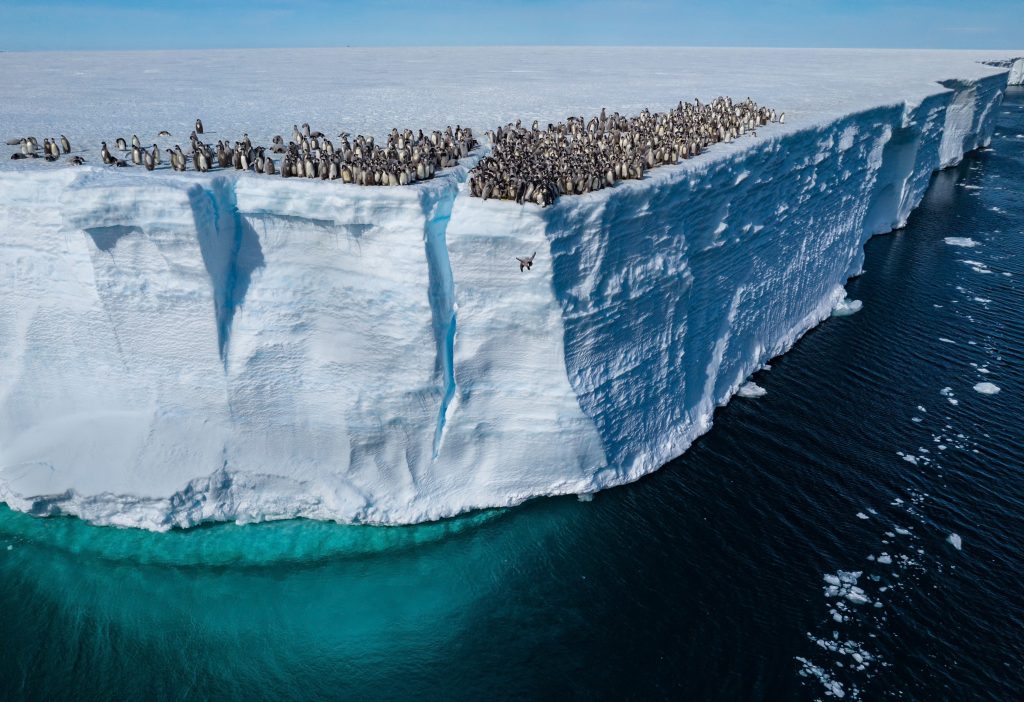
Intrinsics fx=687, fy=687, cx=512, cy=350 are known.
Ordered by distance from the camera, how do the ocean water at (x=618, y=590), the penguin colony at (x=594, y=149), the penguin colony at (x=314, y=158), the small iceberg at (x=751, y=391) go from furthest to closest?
the small iceberg at (x=751, y=391), the penguin colony at (x=314, y=158), the penguin colony at (x=594, y=149), the ocean water at (x=618, y=590)

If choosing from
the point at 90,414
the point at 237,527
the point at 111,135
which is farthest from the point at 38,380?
the point at 111,135

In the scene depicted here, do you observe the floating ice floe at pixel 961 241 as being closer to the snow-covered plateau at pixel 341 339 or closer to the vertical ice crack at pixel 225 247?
the snow-covered plateau at pixel 341 339

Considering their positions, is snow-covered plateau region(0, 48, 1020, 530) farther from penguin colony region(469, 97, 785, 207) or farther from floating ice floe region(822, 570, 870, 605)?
floating ice floe region(822, 570, 870, 605)

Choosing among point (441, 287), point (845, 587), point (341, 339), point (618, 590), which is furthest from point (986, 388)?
point (341, 339)

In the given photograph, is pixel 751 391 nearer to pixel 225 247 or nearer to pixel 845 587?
pixel 845 587

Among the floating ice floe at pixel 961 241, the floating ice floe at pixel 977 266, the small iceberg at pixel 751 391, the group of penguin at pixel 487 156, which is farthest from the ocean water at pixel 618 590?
the floating ice floe at pixel 961 241

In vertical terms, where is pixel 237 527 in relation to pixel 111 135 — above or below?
below

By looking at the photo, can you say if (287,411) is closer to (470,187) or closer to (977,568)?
(470,187)
